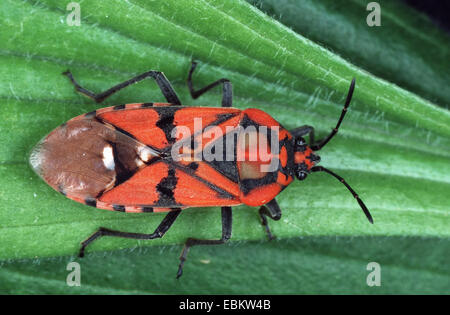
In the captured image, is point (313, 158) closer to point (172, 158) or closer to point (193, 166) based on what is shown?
point (193, 166)

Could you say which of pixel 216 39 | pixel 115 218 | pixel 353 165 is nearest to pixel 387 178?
pixel 353 165

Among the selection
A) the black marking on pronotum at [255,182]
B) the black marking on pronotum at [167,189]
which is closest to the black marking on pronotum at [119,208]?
the black marking on pronotum at [167,189]

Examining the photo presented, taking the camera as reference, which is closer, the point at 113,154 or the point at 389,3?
the point at 113,154

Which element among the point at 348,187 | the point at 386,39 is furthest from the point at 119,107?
the point at 386,39

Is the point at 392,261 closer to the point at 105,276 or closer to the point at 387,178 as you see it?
the point at 387,178

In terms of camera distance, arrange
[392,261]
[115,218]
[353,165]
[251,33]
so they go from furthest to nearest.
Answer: [392,261] → [353,165] → [115,218] → [251,33]

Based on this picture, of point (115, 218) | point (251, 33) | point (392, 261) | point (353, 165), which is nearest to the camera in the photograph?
point (251, 33)

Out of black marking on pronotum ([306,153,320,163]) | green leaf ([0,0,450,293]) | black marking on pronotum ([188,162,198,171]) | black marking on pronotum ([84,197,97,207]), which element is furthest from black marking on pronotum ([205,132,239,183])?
black marking on pronotum ([84,197,97,207])
